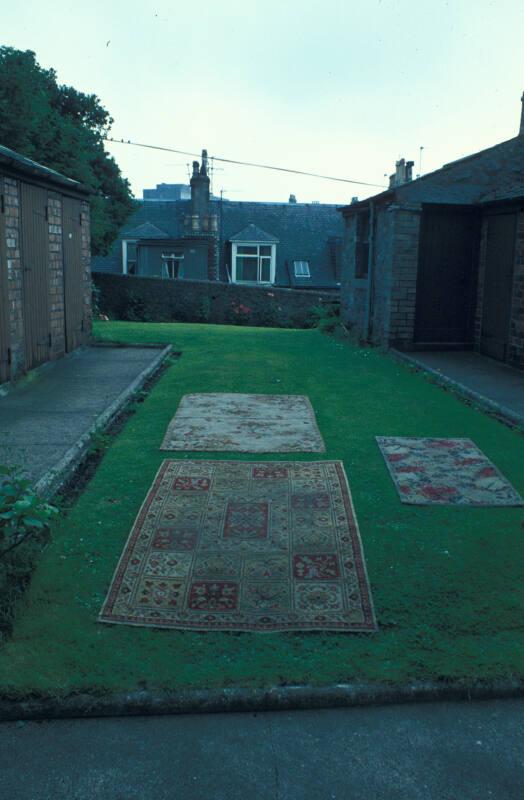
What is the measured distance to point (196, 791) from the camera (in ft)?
8.93

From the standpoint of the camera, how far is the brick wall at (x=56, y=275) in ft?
35.9

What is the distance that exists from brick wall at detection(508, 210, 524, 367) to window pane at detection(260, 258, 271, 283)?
24.9 meters

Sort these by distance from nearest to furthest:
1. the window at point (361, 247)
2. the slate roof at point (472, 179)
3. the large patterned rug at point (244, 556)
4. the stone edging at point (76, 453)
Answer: the large patterned rug at point (244, 556)
the stone edging at point (76, 453)
the slate roof at point (472, 179)
the window at point (361, 247)

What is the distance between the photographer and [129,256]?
35.3 metres

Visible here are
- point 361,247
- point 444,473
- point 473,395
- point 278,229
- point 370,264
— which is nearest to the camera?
point 444,473

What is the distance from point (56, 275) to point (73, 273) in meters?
1.05

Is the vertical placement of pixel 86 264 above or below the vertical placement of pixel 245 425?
above

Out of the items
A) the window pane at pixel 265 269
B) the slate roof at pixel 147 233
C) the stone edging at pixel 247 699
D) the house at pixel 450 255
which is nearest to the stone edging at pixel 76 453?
the stone edging at pixel 247 699

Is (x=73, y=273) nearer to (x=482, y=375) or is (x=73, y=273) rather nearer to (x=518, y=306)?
(x=482, y=375)

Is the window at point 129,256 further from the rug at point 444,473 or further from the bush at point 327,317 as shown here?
the rug at point 444,473

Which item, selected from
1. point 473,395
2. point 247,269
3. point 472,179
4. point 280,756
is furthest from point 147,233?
point 280,756

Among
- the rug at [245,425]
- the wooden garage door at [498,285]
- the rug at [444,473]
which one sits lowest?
the rug at [444,473]

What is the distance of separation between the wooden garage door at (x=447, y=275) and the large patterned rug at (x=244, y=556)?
26.0 feet

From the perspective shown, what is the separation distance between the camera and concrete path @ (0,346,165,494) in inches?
247
